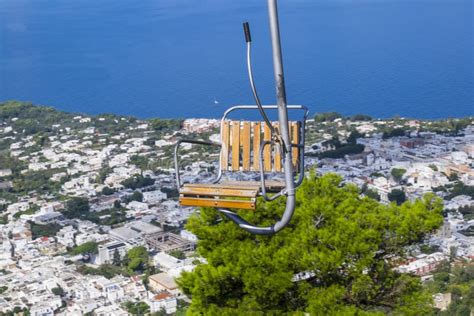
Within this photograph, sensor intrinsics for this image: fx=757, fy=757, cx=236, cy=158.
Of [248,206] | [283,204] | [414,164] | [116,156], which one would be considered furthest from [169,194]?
[248,206]

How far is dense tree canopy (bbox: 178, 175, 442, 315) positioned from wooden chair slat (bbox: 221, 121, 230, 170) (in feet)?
2.90

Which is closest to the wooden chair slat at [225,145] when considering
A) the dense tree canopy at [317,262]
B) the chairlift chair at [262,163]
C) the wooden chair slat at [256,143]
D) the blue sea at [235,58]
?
the chairlift chair at [262,163]

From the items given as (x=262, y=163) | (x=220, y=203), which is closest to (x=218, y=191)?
(x=220, y=203)

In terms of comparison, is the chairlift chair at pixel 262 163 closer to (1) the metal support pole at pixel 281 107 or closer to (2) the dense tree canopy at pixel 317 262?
(1) the metal support pole at pixel 281 107

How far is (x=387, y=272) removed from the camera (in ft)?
12.6

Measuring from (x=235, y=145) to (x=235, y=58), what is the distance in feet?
147

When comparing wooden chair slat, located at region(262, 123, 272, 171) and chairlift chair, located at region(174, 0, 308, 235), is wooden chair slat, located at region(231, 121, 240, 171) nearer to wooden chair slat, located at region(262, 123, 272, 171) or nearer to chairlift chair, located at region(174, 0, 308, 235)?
chairlift chair, located at region(174, 0, 308, 235)

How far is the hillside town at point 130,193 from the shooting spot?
1650 cm

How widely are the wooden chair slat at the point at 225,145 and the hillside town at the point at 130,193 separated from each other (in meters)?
10.4

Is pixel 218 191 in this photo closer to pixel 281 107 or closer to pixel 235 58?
pixel 281 107

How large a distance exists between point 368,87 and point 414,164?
13.9 metres

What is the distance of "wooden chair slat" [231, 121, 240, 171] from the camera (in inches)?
115

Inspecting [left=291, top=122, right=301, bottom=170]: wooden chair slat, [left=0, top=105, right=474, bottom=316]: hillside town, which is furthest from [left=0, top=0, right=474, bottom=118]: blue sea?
[left=291, top=122, right=301, bottom=170]: wooden chair slat

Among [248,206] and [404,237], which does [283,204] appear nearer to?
[404,237]
